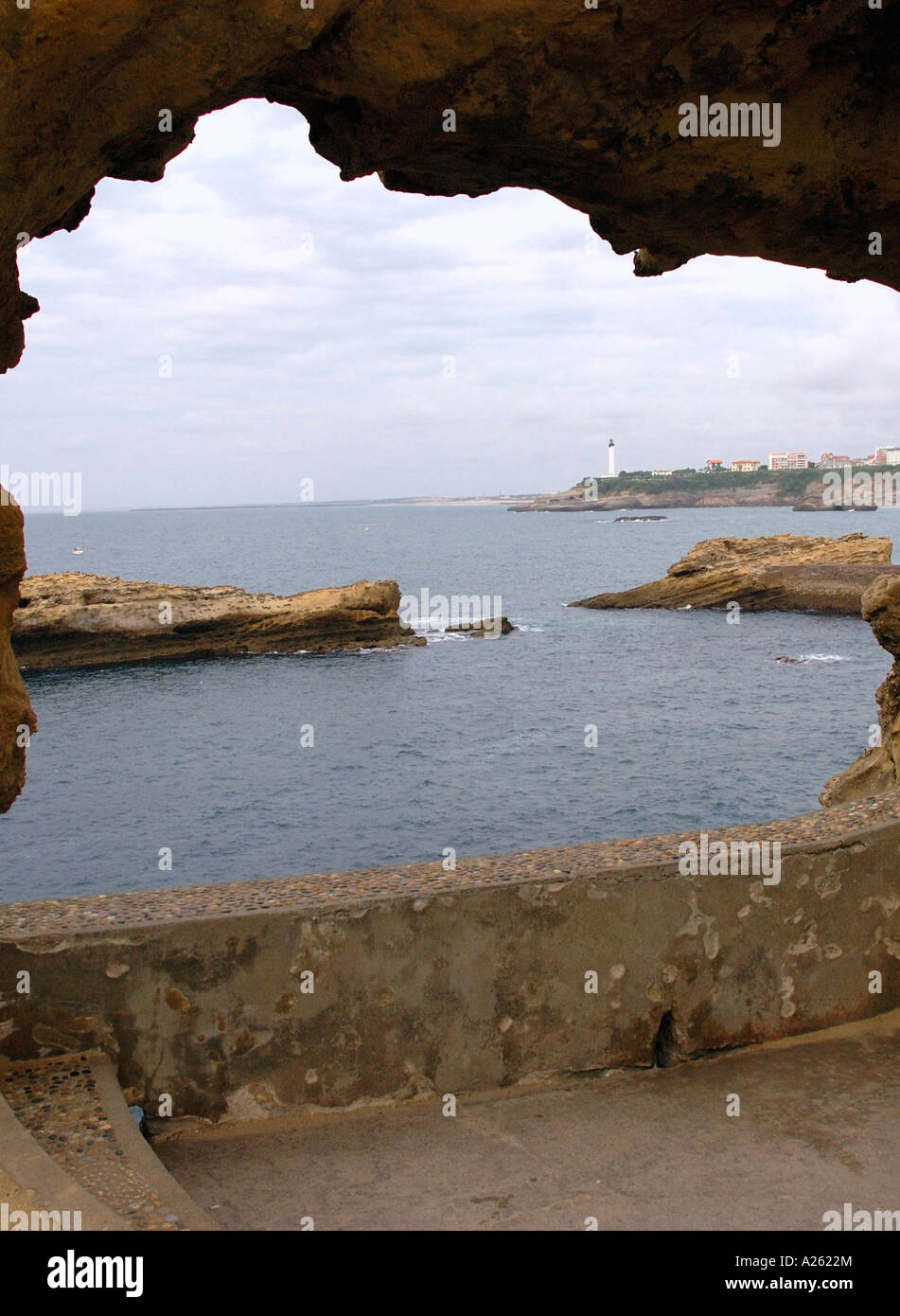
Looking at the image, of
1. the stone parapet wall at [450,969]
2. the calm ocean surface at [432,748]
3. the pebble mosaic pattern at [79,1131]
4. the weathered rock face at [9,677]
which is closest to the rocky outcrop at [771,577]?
the calm ocean surface at [432,748]

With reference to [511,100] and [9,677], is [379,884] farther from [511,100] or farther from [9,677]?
[511,100]

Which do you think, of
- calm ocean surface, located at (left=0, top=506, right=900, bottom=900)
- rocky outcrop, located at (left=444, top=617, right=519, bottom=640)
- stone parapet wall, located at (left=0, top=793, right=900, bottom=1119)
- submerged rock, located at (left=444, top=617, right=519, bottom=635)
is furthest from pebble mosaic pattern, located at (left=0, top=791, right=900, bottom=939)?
submerged rock, located at (left=444, top=617, right=519, bottom=635)

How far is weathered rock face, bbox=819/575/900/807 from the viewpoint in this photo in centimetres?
1223

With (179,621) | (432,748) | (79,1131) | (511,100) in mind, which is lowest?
(432,748)

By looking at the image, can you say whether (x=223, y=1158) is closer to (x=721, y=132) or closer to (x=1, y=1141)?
(x=1, y=1141)

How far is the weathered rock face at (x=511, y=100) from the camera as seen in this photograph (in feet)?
18.2

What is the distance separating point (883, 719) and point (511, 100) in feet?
32.8

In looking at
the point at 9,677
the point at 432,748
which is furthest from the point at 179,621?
the point at 9,677

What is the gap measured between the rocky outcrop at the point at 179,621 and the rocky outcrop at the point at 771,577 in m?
19.8

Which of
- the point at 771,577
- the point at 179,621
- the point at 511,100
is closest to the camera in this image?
the point at 511,100

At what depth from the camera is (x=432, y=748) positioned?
34.2 meters

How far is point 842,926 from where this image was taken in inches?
326

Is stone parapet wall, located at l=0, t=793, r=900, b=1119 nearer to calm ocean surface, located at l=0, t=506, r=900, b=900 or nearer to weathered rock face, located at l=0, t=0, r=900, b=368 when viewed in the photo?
weathered rock face, located at l=0, t=0, r=900, b=368

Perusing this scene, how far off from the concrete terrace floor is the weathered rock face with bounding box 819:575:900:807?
3.33m
